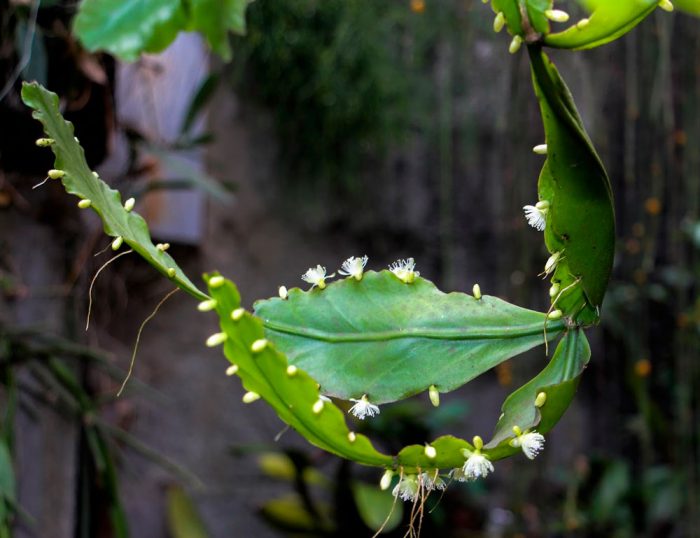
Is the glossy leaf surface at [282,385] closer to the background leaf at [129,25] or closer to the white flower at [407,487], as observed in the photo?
the white flower at [407,487]

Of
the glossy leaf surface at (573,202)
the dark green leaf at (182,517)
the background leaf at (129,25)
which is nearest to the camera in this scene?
the glossy leaf surface at (573,202)

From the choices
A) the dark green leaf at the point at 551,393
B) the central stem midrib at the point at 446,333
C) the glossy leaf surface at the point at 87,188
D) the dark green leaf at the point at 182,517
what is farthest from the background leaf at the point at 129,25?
the dark green leaf at the point at 182,517

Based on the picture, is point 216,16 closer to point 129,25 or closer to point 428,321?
point 129,25

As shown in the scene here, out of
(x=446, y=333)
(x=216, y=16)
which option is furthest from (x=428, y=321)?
(x=216, y=16)

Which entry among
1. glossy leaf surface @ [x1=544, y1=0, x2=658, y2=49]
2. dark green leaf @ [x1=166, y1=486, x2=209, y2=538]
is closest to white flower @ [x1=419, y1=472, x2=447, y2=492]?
glossy leaf surface @ [x1=544, y1=0, x2=658, y2=49]

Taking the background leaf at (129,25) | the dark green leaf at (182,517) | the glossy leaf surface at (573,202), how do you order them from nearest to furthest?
the glossy leaf surface at (573,202) → the background leaf at (129,25) → the dark green leaf at (182,517)

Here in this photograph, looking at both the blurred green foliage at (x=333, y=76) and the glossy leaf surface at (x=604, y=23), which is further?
the blurred green foliage at (x=333, y=76)

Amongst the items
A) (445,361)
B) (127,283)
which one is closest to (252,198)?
(127,283)

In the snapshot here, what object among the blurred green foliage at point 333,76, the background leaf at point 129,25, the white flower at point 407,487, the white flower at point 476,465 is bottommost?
the white flower at point 407,487

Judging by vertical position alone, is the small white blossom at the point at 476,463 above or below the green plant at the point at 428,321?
below
